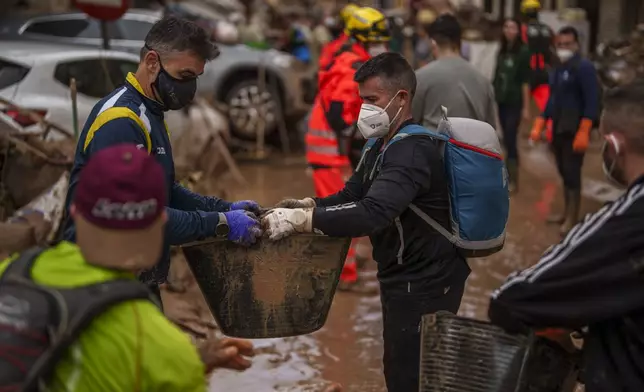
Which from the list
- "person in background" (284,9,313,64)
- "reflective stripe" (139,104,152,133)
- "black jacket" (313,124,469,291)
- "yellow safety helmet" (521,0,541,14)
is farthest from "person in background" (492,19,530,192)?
"reflective stripe" (139,104,152,133)

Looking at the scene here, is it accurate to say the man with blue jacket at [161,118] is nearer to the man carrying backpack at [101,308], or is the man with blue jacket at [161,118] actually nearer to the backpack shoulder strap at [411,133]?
the backpack shoulder strap at [411,133]

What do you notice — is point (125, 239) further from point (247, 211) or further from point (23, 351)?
point (247, 211)

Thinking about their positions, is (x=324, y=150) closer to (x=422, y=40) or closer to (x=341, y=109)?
(x=341, y=109)

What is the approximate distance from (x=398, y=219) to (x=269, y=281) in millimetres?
664

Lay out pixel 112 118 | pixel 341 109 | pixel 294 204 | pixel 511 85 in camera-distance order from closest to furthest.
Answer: pixel 112 118, pixel 294 204, pixel 341 109, pixel 511 85

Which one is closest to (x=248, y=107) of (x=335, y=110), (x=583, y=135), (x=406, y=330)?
(x=583, y=135)

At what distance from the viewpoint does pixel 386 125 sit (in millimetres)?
4246

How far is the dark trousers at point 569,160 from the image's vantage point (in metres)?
9.71

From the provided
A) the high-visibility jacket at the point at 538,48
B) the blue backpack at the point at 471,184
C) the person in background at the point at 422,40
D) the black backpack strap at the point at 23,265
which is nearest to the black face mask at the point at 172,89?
the blue backpack at the point at 471,184

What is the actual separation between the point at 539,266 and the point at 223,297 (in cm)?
182

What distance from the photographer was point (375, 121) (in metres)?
4.25

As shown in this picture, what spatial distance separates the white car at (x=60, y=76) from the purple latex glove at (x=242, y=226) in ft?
23.3

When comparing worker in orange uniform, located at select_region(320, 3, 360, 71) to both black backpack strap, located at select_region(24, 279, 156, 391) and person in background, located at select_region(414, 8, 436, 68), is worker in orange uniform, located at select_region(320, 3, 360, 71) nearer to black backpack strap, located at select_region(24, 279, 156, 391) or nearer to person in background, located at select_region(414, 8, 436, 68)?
person in background, located at select_region(414, 8, 436, 68)

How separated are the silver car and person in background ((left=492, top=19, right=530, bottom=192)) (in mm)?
4001
